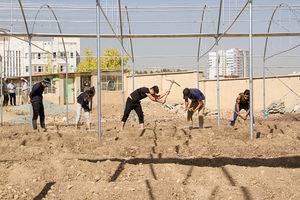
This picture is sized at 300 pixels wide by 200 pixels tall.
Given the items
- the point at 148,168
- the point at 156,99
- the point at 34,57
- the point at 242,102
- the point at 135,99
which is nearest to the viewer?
the point at 148,168

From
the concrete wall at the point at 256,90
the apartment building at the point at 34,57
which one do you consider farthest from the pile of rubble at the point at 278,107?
the apartment building at the point at 34,57

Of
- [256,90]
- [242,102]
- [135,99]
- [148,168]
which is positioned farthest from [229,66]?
[148,168]

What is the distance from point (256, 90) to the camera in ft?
55.4

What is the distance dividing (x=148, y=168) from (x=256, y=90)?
1393 cm

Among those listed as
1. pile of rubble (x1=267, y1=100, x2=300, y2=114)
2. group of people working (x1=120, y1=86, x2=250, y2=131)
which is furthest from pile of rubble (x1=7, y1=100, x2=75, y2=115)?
pile of rubble (x1=267, y1=100, x2=300, y2=114)

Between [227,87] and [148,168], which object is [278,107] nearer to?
[227,87]

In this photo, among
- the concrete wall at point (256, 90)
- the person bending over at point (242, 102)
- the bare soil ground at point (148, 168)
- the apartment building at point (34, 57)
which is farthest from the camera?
the apartment building at point (34, 57)

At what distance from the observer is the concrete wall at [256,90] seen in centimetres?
1605

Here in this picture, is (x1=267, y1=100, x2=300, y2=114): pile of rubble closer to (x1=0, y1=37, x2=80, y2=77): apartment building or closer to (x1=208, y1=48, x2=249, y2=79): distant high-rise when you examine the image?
(x1=208, y1=48, x2=249, y2=79): distant high-rise

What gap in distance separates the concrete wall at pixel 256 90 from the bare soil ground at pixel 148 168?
947 centimetres

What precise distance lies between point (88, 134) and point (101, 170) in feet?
11.4

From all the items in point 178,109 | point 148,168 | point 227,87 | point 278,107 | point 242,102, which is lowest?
point 148,168

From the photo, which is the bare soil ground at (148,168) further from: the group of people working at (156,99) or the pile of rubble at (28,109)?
the pile of rubble at (28,109)

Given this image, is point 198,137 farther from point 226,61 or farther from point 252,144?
point 226,61
